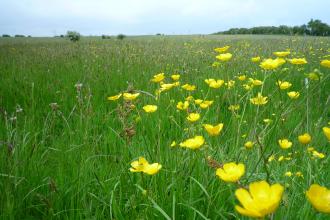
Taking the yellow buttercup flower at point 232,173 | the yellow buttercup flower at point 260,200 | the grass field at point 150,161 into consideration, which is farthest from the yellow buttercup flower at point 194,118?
the yellow buttercup flower at point 260,200

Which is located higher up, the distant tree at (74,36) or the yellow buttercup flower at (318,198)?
the distant tree at (74,36)

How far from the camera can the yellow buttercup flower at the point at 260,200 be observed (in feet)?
2.13

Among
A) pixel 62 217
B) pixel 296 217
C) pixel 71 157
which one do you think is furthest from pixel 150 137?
pixel 296 217

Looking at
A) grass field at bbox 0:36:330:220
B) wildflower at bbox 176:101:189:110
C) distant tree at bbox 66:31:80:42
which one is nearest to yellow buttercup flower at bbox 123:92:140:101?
grass field at bbox 0:36:330:220

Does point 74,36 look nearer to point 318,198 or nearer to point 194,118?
point 194,118

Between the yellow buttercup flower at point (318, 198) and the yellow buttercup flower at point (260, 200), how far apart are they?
0.33 ft

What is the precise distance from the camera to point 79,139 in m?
2.10

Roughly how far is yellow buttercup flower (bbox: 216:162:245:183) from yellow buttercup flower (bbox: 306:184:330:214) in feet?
0.64

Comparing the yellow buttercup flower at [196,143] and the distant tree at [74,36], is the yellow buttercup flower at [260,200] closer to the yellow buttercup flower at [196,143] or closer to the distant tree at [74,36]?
the yellow buttercup flower at [196,143]

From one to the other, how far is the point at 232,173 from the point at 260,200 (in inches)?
10.1

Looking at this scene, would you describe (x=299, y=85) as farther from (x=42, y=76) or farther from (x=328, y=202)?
(x=328, y=202)

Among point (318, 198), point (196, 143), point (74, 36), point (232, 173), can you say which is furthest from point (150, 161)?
point (74, 36)

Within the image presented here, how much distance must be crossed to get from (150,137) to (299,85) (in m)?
2.35

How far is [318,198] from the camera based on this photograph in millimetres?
764
